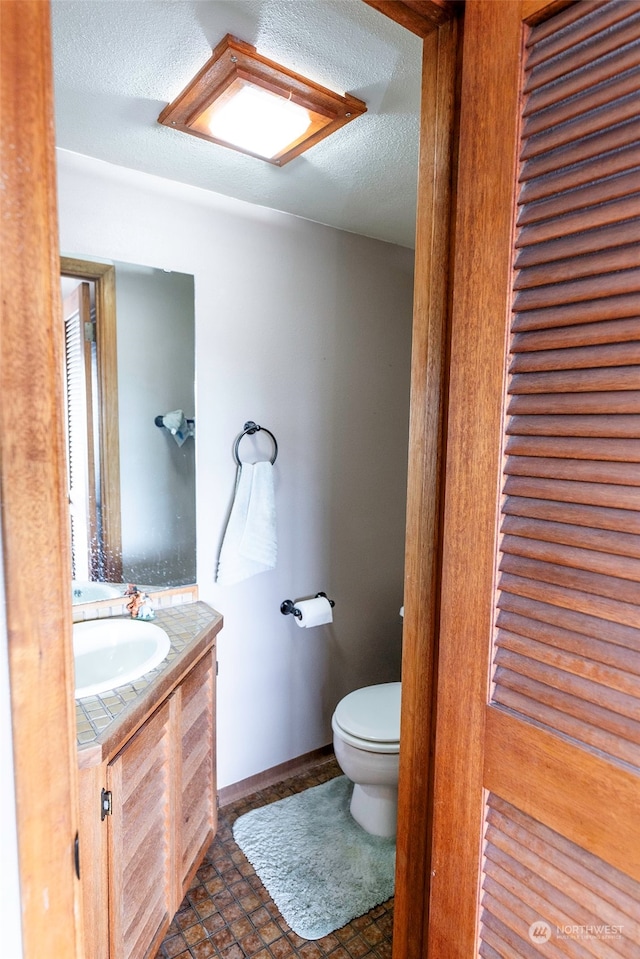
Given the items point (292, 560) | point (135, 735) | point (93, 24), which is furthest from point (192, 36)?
point (292, 560)

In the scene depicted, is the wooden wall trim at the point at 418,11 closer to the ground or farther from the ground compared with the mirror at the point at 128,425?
farther from the ground

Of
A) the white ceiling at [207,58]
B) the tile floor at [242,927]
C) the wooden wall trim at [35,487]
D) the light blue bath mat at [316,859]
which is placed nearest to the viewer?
the wooden wall trim at [35,487]

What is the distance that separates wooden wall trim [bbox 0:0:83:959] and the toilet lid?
143 cm

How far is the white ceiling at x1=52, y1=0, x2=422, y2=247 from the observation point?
112cm

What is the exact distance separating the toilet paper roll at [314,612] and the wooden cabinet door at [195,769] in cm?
50

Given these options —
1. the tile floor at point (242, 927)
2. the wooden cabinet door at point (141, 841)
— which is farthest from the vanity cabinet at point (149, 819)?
the tile floor at point (242, 927)

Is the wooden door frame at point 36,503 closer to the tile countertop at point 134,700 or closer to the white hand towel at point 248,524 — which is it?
the tile countertop at point 134,700

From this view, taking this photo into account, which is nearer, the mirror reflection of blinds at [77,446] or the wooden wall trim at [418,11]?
the wooden wall trim at [418,11]

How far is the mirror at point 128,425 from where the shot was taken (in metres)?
1.83

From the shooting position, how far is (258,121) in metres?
1.45

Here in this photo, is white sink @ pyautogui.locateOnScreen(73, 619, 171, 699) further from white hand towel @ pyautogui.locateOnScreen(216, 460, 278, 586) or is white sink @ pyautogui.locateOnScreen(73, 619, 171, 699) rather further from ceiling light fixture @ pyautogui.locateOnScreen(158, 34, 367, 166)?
ceiling light fixture @ pyautogui.locateOnScreen(158, 34, 367, 166)

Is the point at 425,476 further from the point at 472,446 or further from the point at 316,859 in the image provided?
the point at 316,859

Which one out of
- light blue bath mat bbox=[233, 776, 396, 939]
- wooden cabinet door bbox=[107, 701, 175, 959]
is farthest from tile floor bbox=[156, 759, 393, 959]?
wooden cabinet door bbox=[107, 701, 175, 959]

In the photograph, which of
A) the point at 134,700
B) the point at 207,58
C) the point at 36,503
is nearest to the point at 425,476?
the point at 36,503
